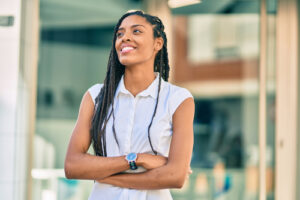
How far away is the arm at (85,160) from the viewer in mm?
2275

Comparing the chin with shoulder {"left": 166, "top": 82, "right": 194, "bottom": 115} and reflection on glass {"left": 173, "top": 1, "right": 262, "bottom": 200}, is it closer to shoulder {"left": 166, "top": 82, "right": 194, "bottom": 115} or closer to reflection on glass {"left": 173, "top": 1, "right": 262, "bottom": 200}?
shoulder {"left": 166, "top": 82, "right": 194, "bottom": 115}

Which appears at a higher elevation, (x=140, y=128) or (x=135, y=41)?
→ (x=135, y=41)

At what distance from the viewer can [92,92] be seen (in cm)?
249

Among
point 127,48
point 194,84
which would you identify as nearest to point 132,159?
point 127,48

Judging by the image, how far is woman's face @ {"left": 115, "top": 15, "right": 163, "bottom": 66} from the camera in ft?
7.63

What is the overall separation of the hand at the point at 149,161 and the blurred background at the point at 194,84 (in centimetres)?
283

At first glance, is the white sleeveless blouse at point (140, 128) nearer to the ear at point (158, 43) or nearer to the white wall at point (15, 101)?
the ear at point (158, 43)

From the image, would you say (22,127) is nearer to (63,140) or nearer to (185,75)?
(63,140)

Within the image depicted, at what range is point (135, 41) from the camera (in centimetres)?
234

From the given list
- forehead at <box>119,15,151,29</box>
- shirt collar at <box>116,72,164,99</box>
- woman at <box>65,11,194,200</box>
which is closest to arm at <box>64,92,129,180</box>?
woman at <box>65,11,194,200</box>

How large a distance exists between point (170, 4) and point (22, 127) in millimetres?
2081

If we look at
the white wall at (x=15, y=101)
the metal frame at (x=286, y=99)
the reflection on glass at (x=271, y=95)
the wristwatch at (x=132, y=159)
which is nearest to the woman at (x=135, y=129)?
the wristwatch at (x=132, y=159)

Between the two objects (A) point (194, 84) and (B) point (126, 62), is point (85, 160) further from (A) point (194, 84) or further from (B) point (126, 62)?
(A) point (194, 84)

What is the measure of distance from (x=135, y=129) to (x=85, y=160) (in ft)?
0.90
